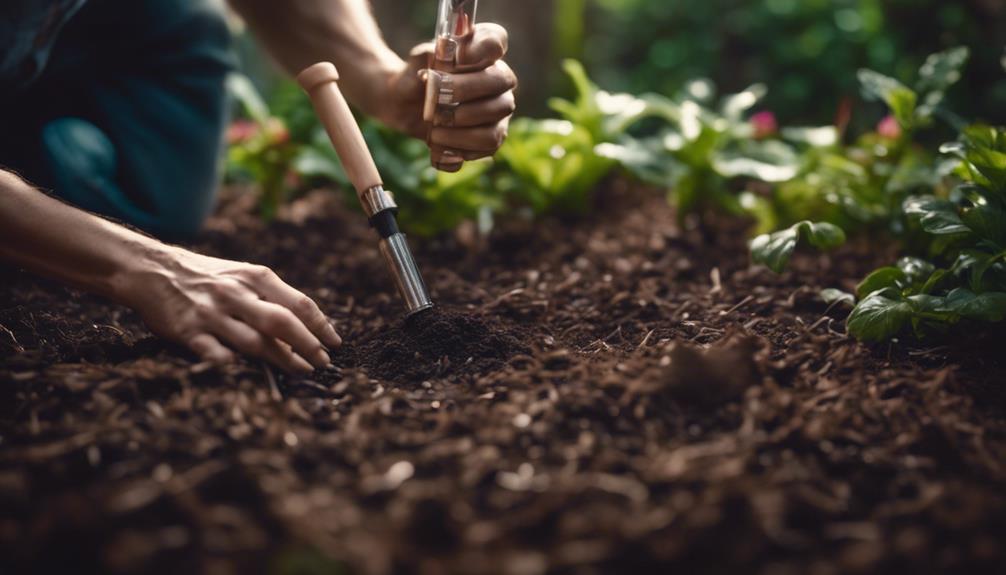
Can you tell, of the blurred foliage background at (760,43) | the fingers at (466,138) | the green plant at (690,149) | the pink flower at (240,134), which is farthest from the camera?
the blurred foliage background at (760,43)

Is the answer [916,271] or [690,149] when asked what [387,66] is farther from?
[916,271]

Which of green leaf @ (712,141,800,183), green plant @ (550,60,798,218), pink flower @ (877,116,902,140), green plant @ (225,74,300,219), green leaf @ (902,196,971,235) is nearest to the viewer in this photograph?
green leaf @ (902,196,971,235)

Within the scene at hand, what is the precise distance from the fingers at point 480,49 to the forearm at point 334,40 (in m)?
0.38

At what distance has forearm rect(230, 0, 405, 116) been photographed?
212 centimetres

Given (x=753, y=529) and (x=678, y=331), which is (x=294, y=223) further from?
(x=753, y=529)

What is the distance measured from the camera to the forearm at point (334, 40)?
2121 mm

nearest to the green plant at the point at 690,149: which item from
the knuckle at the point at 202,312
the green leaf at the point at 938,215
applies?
the green leaf at the point at 938,215

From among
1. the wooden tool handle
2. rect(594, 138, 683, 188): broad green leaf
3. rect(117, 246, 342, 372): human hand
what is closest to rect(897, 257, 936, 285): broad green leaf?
rect(594, 138, 683, 188): broad green leaf

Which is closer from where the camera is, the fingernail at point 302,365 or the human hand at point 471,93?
the fingernail at point 302,365

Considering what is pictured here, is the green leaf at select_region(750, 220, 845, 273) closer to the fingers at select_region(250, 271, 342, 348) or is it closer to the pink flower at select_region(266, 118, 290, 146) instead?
the fingers at select_region(250, 271, 342, 348)

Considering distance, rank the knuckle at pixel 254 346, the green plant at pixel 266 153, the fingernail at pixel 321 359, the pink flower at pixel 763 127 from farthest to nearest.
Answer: the pink flower at pixel 763 127, the green plant at pixel 266 153, the fingernail at pixel 321 359, the knuckle at pixel 254 346

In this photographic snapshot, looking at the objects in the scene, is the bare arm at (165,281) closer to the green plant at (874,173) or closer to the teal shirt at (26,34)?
the teal shirt at (26,34)

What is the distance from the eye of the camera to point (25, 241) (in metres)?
1.47

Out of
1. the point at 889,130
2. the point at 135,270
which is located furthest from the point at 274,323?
the point at 889,130
